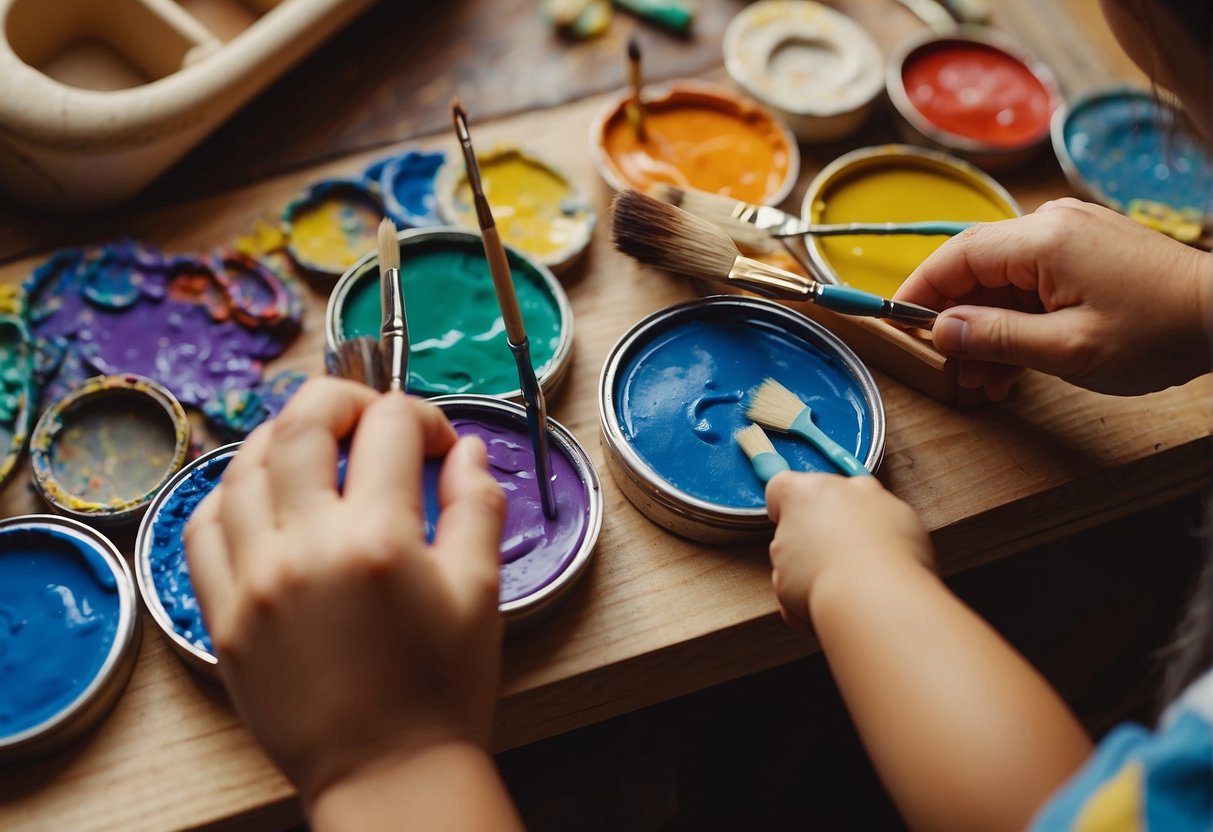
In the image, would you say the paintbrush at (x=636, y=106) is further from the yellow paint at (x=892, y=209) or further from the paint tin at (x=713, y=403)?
the paint tin at (x=713, y=403)

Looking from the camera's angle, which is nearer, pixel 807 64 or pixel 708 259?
pixel 708 259

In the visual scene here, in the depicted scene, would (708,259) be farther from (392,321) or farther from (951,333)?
(392,321)

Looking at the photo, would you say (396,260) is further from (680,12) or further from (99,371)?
(680,12)

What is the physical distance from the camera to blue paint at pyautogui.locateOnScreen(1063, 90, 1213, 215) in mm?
1813

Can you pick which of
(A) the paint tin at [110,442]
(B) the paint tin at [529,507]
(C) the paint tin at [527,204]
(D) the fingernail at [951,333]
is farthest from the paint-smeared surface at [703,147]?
(A) the paint tin at [110,442]

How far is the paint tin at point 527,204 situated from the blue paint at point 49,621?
744 millimetres

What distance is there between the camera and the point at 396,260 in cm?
128

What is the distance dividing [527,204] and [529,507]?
0.63m

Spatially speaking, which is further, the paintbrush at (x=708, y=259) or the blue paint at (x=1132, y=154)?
the blue paint at (x=1132, y=154)

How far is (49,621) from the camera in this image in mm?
1210

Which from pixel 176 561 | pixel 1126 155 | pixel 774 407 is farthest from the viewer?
pixel 1126 155

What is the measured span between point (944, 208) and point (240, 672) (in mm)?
1372

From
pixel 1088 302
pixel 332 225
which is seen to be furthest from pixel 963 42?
pixel 332 225

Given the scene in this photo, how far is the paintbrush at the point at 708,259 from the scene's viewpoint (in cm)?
136
